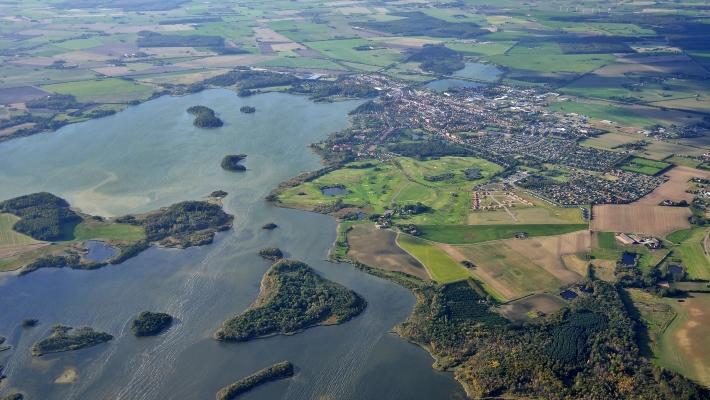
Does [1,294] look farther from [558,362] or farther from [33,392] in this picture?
[558,362]

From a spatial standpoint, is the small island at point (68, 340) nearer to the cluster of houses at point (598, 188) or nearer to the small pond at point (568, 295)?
the small pond at point (568, 295)

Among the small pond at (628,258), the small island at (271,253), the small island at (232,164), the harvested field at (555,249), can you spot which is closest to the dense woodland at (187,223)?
the small island at (271,253)

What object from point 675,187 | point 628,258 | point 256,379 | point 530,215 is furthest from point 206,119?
point 675,187

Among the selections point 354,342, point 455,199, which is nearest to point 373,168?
point 455,199

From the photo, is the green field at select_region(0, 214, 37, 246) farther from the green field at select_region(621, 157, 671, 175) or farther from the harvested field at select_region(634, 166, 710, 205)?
the green field at select_region(621, 157, 671, 175)

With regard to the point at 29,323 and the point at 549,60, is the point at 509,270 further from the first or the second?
the point at 549,60

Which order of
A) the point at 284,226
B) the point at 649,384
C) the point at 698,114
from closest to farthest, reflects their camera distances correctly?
1. the point at 649,384
2. the point at 284,226
3. the point at 698,114
